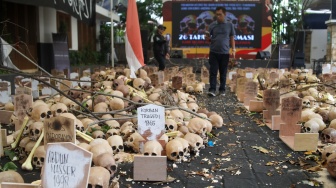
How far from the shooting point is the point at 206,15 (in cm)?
1712

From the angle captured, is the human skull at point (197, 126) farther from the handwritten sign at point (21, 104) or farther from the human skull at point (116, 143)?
the handwritten sign at point (21, 104)

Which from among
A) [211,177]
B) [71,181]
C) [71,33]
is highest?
[71,33]

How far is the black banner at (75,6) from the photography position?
7.27 metres

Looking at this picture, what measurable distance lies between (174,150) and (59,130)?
746 mm

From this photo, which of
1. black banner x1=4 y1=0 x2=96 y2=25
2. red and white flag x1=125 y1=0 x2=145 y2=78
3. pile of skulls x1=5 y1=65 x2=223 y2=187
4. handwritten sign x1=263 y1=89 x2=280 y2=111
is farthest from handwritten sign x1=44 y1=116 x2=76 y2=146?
black banner x1=4 y1=0 x2=96 y2=25

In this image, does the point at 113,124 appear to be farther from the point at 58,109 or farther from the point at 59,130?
the point at 59,130

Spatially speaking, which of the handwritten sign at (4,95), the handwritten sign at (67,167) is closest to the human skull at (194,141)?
the handwritten sign at (67,167)

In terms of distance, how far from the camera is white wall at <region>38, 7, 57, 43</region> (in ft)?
38.2

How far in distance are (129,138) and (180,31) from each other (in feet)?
48.1

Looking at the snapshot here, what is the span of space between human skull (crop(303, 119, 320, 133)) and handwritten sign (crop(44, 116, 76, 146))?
1925 mm

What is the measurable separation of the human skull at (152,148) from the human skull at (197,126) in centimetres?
58

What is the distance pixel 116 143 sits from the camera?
2.69m

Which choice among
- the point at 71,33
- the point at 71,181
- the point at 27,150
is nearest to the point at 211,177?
the point at 71,181

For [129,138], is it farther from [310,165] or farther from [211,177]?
[310,165]
